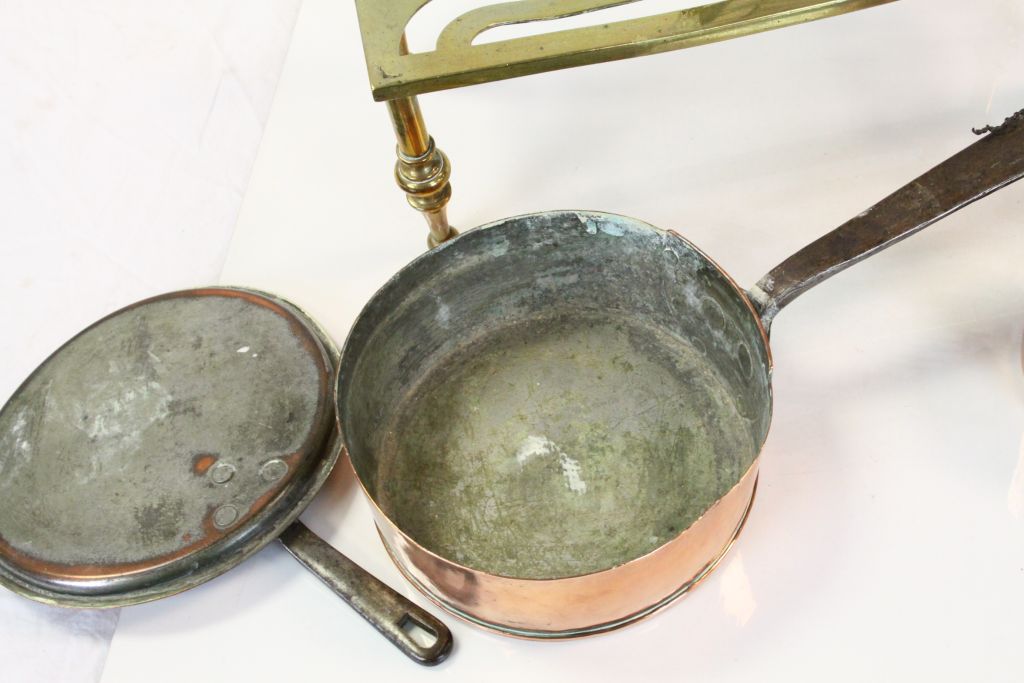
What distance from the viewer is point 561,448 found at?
85cm

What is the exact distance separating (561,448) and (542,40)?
0.35m

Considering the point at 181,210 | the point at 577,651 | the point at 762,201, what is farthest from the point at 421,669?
the point at 181,210

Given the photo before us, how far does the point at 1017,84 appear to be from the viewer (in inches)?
40.1

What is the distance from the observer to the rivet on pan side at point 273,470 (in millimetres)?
814

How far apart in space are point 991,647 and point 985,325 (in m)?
0.30

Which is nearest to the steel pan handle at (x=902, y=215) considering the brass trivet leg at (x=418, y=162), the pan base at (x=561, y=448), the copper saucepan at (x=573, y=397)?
the copper saucepan at (x=573, y=397)

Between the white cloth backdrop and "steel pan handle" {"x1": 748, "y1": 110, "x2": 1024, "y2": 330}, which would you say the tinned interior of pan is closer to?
"steel pan handle" {"x1": 748, "y1": 110, "x2": 1024, "y2": 330}

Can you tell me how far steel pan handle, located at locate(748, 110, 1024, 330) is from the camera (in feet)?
2.44

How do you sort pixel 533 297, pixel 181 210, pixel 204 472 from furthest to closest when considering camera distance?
pixel 181 210 < pixel 533 297 < pixel 204 472

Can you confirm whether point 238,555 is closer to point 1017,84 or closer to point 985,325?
point 985,325

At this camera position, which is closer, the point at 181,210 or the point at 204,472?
the point at 204,472

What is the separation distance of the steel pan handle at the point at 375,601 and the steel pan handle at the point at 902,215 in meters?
0.36

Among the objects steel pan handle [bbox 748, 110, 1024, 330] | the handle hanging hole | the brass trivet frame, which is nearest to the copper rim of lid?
the handle hanging hole

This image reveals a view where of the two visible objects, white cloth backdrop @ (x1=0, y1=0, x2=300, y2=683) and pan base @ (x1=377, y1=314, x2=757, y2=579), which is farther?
white cloth backdrop @ (x1=0, y1=0, x2=300, y2=683)
